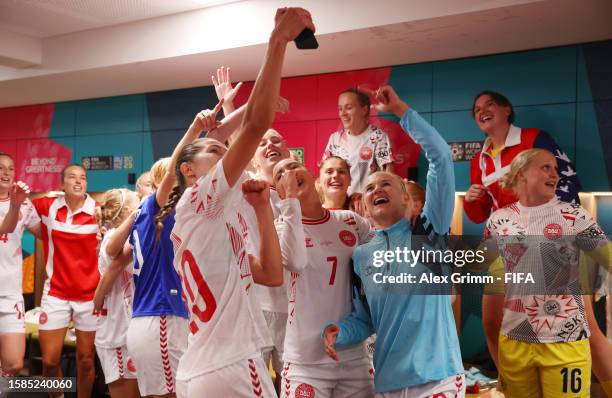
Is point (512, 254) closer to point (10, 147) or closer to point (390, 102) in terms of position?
point (390, 102)

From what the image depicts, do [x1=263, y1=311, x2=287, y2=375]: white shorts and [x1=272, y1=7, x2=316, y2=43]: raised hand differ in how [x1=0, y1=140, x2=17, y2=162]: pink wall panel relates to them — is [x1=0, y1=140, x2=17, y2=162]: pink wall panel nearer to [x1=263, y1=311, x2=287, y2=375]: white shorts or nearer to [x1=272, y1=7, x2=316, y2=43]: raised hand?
[x1=263, y1=311, x2=287, y2=375]: white shorts

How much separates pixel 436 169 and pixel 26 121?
23.4 ft

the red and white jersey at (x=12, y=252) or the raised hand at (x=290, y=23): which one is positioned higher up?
the raised hand at (x=290, y=23)

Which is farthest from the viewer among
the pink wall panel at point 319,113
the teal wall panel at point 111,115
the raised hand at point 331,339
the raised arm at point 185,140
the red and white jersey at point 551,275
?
the teal wall panel at point 111,115

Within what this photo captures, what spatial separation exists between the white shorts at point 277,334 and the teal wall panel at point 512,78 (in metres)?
2.78

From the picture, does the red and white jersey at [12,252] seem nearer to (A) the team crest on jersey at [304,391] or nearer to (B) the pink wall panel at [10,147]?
(A) the team crest on jersey at [304,391]

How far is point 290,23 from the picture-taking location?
5.91 ft

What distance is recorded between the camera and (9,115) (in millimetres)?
7980

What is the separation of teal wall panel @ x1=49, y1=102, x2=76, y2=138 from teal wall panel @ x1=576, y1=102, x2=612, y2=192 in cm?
591

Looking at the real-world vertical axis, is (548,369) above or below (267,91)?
below

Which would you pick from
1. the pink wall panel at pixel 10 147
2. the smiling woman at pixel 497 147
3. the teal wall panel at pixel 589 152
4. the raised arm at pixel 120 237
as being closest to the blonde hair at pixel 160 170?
the raised arm at pixel 120 237

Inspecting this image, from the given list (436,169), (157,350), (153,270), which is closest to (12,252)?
(153,270)

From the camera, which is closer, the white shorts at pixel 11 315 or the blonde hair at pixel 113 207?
the blonde hair at pixel 113 207

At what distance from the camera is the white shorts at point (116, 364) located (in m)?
3.50
